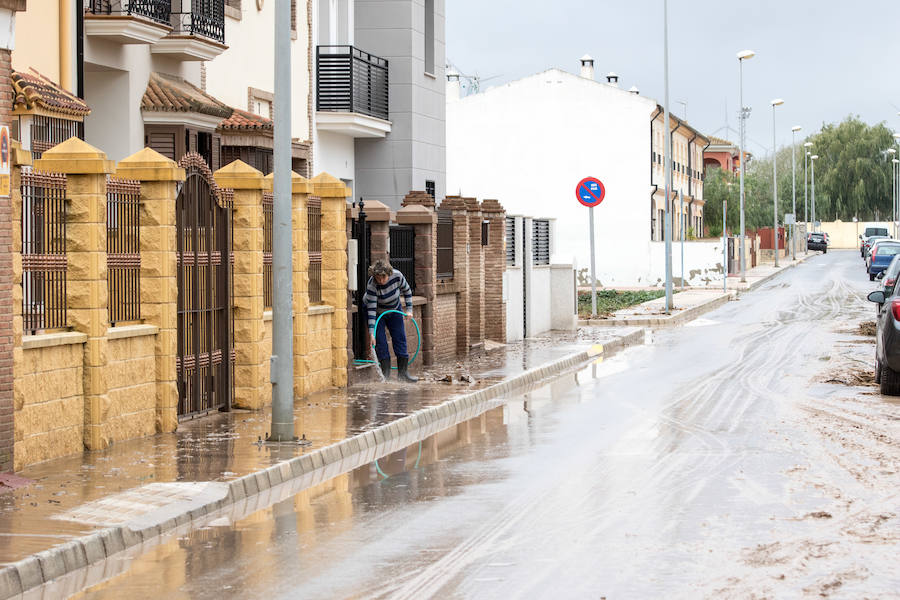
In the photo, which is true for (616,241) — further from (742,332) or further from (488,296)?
(488,296)

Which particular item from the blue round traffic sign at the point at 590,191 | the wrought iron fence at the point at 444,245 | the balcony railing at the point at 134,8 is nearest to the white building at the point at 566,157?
the blue round traffic sign at the point at 590,191

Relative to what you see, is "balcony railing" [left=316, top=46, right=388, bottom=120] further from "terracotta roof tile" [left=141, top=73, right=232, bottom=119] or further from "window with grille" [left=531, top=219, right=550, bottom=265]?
"terracotta roof tile" [left=141, top=73, right=232, bottom=119]

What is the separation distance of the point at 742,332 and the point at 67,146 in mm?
21244

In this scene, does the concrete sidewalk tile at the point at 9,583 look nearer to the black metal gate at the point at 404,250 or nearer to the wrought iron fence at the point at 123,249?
the wrought iron fence at the point at 123,249

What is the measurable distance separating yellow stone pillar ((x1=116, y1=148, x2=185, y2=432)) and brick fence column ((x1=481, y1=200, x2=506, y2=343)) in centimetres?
1301

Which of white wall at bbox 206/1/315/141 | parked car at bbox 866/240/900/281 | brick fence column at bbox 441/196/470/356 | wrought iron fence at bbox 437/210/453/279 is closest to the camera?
wrought iron fence at bbox 437/210/453/279

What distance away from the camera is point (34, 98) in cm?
1641

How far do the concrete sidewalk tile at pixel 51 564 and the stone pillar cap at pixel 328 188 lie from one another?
10.1 metres

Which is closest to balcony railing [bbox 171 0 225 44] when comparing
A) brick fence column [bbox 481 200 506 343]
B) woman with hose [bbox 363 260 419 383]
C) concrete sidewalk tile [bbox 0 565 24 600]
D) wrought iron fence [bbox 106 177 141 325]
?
woman with hose [bbox 363 260 419 383]

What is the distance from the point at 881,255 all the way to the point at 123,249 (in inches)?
2010

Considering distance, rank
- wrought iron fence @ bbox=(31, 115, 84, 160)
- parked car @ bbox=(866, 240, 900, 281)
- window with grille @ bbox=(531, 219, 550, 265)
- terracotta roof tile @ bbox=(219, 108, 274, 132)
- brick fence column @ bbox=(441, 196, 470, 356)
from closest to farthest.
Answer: wrought iron fence @ bbox=(31, 115, 84, 160), terracotta roof tile @ bbox=(219, 108, 274, 132), brick fence column @ bbox=(441, 196, 470, 356), window with grille @ bbox=(531, 219, 550, 265), parked car @ bbox=(866, 240, 900, 281)

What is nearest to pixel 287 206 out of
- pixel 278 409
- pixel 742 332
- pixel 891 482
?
pixel 278 409

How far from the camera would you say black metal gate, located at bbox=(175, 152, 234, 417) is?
1437 cm

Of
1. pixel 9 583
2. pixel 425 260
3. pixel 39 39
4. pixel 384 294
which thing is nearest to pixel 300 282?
pixel 384 294
